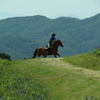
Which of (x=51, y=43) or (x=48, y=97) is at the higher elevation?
(x=51, y=43)

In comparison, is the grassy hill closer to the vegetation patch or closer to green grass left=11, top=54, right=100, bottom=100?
green grass left=11, top=54, right=100, bottom=100

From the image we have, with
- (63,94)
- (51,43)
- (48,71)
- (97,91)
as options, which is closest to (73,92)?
(63,94)

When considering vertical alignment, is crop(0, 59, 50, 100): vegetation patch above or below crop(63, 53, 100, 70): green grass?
below

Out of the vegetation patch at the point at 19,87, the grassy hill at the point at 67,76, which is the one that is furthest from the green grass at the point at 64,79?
the vegetation patch at the point at 19,87

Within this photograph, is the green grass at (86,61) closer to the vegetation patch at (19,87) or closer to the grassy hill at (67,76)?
the grassy hill at (67,76)

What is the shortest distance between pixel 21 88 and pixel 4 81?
6.60 feet

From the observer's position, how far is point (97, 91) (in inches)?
499

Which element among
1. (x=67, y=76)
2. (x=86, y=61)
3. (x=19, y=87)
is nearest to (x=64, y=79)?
(x=67, y=76)

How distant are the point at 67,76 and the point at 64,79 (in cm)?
48

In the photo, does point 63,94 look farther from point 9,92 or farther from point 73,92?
point 9,92

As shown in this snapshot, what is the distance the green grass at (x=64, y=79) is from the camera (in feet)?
43.7

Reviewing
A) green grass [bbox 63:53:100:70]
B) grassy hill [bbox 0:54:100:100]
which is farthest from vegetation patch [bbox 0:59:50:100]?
green grass [bbox 63:53:100:70]

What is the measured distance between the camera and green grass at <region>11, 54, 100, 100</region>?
1333cm

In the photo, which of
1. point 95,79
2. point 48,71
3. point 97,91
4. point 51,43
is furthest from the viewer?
point 51,43
